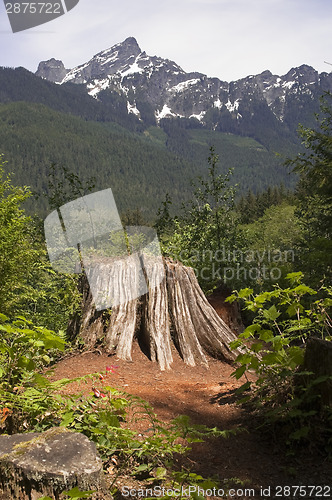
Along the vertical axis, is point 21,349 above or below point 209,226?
above

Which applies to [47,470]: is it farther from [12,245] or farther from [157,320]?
[12,245]

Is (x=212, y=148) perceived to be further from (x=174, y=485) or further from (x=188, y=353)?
(x=174, y=485)

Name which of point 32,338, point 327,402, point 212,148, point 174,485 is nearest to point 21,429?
point 32,338

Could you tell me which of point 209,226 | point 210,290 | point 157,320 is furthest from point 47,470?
point 209,226

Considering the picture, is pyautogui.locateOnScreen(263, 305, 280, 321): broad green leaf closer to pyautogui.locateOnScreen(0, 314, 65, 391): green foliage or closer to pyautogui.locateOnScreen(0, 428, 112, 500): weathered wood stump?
pyautogui.locateOnScreen(0, 314, 65, 391): green foliage

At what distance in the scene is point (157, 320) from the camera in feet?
19.6

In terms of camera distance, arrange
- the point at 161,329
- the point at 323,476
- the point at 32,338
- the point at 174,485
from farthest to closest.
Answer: the point at 161,329, the point at 32,338, the point at 323,476, the point at 174,485

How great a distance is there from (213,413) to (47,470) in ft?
6.60

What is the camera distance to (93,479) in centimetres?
197

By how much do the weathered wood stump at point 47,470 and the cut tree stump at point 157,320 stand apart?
11.3ft

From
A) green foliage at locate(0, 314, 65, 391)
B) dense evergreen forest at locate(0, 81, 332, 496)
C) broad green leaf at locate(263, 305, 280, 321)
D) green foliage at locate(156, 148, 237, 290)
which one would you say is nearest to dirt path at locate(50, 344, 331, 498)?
dense evergreen forest at locate(0, 81, 332, 496)

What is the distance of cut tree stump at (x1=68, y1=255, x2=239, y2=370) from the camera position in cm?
575

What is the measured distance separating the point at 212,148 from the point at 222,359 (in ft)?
25.5

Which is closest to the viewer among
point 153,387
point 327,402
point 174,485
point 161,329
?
point 174,485
